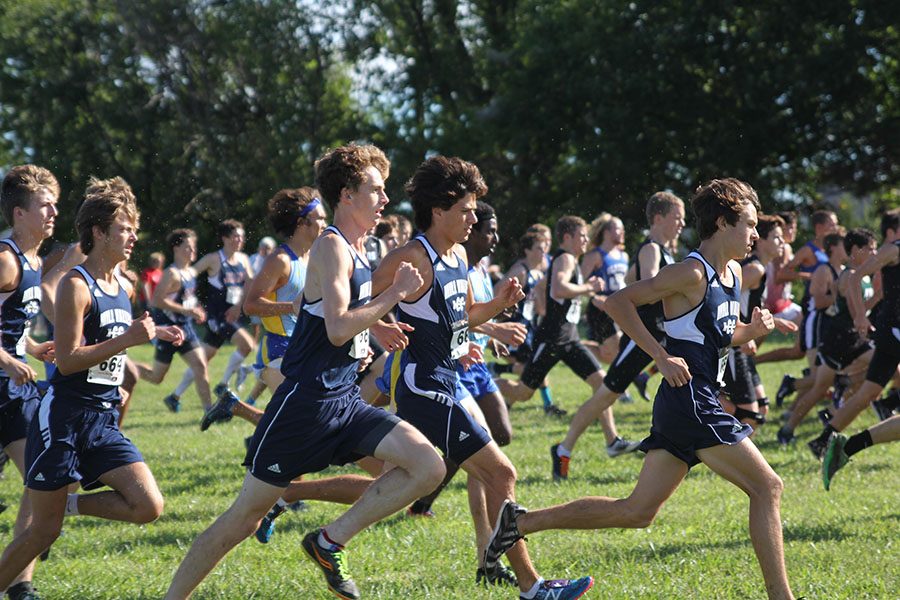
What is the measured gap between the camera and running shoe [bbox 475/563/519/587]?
18.7 ft

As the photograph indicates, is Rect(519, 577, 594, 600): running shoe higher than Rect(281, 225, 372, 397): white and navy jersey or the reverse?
the reverse

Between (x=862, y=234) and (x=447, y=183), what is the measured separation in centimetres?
682

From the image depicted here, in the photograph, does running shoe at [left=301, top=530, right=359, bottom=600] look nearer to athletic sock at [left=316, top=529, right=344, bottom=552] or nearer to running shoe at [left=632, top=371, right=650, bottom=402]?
athletic sock at [left=316, top=529, right=344, bottom=552]

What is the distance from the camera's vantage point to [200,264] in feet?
51.6

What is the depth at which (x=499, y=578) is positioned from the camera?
18.9 ft

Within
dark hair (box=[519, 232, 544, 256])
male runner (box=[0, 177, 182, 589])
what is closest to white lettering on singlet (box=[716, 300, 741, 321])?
male runner (box=[0, 177, 182, 589])

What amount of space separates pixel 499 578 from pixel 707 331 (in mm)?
1702

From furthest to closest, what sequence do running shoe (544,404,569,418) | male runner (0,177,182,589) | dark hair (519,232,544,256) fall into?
running shoe (544,404,569,418) → dark hair (519,232,544,256) → male runner (0,177,182,589)

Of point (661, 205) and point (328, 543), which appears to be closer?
point (328, 543)

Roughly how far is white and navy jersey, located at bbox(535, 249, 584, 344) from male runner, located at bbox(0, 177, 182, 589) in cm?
558

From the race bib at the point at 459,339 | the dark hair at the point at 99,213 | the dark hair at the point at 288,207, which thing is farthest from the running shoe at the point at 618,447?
the dark hair at the point at 99,213

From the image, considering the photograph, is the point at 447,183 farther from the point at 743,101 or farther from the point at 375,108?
the point at 375,108

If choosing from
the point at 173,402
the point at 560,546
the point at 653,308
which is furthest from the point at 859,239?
the point at 173,402

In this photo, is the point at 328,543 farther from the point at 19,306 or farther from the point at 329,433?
the point at 19,306
